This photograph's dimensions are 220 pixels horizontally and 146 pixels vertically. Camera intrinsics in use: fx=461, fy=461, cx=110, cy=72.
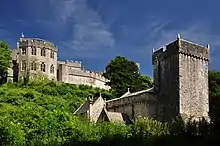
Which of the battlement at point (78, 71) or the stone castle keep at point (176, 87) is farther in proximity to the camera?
the battlement at point (78, 71)

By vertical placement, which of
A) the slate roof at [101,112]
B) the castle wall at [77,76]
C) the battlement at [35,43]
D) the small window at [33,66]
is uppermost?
the battlement at [35,43]

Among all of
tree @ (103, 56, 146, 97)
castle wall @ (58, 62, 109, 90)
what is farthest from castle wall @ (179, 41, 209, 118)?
castle wall @ (58, 62, 109, 90)

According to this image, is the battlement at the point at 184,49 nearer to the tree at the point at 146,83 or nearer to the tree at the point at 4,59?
the tree at the point at 146,83

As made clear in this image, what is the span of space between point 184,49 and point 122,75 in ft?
92.6

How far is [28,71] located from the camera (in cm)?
7681

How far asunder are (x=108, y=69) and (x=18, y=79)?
15229mm

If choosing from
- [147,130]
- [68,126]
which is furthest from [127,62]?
[147,130]

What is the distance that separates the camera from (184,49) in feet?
141

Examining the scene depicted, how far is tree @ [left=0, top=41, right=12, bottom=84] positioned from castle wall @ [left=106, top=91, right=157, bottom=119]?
30297mm

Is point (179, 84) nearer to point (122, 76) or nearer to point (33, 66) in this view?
point (122, 76)

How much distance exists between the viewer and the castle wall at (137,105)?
146 ft

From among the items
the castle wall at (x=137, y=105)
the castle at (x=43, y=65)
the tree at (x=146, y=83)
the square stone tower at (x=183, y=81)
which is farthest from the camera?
the castle at (x=43, y=65)

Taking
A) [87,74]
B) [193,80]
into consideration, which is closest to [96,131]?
[193,80]

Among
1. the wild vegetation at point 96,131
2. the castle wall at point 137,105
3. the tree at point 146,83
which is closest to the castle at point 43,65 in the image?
the tree at point 146,83
